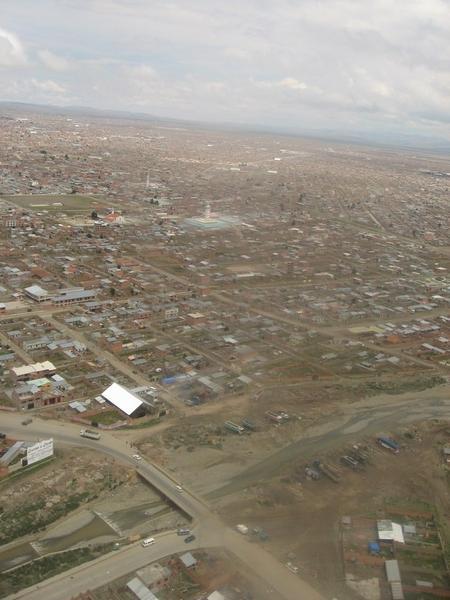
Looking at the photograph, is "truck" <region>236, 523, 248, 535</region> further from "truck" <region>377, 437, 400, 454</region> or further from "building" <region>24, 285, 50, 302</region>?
"building" <region>24, 285, 50, 302</region>

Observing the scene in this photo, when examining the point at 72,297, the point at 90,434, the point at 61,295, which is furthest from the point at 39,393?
the point at 61,295

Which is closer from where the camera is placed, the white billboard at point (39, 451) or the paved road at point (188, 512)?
the paved road at point (188, 512)

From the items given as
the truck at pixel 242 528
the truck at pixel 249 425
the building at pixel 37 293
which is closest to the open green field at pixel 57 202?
the building at pixel 37 293

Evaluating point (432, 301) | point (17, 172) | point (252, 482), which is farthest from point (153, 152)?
point (252, 482)

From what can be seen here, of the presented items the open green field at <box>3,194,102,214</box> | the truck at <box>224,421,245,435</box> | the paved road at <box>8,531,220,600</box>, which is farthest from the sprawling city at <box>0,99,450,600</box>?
the open green field at <box>3,194,102,214</box>

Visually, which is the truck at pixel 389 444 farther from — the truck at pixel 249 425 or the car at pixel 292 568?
the car at pixel 292 568
